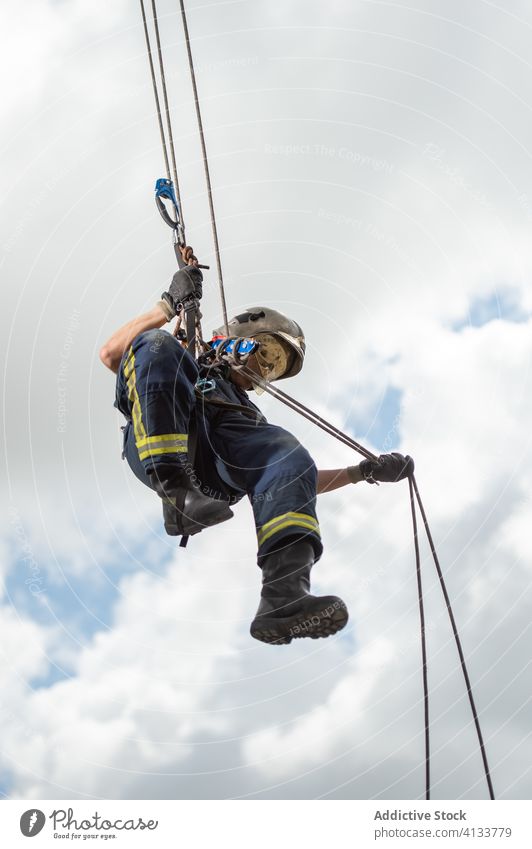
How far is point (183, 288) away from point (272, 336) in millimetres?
1018

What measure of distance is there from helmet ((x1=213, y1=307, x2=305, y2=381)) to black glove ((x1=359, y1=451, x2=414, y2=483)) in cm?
83

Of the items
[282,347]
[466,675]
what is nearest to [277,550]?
[466,675]

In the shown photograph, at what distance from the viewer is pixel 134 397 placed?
15.9 feet

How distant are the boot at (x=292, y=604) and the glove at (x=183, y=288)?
4.90 feet

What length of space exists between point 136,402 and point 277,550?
1029 mm

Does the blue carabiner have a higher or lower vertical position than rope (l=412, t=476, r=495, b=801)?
higher

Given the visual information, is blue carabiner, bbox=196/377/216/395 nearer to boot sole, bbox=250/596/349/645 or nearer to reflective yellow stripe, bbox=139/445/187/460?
reflective yellow stripe, bbox=139/445/187/460

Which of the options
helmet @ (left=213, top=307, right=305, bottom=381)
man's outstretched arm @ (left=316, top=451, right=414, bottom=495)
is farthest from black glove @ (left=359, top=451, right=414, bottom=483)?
helmet @ (left=213, top=307, right=305, bottom=381)

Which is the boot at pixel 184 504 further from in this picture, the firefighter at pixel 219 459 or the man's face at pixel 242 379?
the man's face at pixel 242 379

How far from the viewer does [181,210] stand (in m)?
5.72

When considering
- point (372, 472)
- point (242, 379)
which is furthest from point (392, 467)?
point (242, 379)

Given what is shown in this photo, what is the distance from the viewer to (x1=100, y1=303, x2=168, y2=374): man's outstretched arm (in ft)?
17.1

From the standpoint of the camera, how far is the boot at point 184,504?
4.66 m

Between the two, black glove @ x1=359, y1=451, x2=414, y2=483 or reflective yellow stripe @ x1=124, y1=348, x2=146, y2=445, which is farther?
black glove @ x1=359, y1=451, x2=414, y2=483
